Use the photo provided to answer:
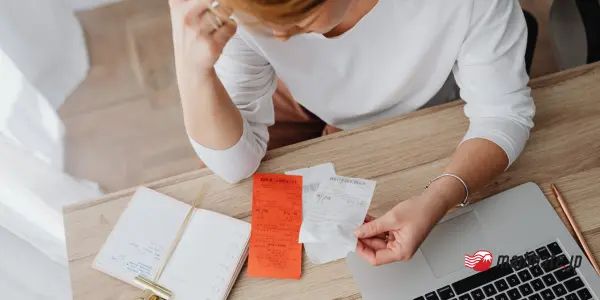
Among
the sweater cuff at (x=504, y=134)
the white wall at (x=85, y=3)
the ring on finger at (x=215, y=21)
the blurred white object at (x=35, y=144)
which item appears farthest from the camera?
the white wall at (x=85, y=3)

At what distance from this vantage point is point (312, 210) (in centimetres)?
92

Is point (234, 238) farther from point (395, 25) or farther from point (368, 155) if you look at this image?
point (395, 25)

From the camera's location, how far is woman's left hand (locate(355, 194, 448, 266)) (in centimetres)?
85

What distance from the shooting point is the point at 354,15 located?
922 millimetres

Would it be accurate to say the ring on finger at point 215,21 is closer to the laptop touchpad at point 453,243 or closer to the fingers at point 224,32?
the fingers at point 224,32

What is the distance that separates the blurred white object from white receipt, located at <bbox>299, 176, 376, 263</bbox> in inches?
30.7

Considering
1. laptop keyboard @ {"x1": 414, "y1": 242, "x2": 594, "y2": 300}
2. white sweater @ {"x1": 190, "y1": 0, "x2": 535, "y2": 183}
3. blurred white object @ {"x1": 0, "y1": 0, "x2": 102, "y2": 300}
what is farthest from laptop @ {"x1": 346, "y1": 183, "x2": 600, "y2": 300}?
blurred white object @ {"x1": 0, "y1": 0, "x2": 102, "y2": 300}

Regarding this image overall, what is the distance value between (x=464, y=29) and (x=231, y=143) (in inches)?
16.6

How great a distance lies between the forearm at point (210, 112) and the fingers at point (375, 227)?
26 cm

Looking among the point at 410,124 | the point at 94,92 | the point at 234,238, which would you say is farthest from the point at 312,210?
the point at 94,92

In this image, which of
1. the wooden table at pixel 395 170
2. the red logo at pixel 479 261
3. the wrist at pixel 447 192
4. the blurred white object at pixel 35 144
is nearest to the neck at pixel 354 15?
the wooden table at pixel 395 170

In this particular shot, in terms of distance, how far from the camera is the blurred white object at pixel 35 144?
134cm

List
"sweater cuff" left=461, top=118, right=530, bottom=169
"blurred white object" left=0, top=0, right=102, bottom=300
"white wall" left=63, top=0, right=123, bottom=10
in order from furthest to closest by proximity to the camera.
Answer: "white wall" left=63, top=0, right=123, bottom=10
"blurred white object" left=0, top=0, right=102, bottom=300
"sweater cuff" left=461, top=118, right=530, bottom=169

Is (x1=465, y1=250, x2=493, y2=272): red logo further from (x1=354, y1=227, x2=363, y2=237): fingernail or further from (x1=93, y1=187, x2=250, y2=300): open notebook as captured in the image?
(x1=93, y1=187, x2=250, y2=300): open notebook
